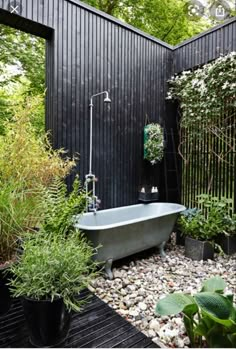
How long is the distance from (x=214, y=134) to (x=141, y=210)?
160 centimetres

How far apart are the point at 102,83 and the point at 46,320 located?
297 centimetres

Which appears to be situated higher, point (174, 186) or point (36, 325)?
point (174, 186)

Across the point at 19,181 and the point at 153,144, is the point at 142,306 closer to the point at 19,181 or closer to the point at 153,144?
the point at 19,181

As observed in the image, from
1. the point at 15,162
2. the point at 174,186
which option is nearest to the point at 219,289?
the point at 15,162

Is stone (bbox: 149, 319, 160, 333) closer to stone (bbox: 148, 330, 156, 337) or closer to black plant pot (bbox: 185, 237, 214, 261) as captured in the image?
stone (bbox: 148, 330, 156, 337)

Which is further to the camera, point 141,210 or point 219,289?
point 141,210

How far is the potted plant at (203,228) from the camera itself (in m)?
3.26

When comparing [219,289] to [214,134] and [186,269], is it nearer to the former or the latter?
[186,269]

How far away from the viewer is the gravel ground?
189 centimetres

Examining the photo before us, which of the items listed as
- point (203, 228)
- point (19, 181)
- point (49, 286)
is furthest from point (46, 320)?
point (203, 228)

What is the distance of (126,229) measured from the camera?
2.77m

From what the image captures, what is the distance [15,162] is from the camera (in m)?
2.36

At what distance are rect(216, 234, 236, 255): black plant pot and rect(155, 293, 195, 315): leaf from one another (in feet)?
6.94

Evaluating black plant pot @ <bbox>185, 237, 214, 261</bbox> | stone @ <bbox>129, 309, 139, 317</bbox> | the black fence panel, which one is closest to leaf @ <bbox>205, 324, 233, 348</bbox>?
stone @ <bbox>129, 309, 139, 317</bbox>
